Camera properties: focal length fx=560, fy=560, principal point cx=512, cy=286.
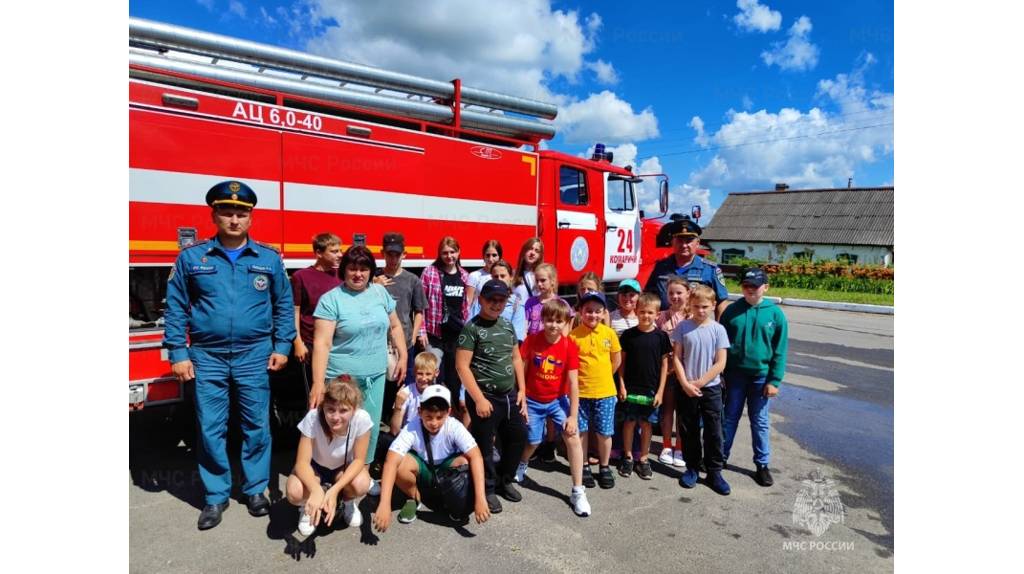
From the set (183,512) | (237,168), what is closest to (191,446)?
(183,512)

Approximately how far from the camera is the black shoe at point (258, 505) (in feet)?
11.0

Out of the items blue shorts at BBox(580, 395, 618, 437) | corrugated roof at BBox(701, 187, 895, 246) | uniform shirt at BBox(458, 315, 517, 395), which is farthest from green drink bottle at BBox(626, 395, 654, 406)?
corrugated roof at BBox(701, 187, 895, 246)

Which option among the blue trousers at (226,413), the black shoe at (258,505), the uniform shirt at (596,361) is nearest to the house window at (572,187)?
the uniform shirt at (596,361)

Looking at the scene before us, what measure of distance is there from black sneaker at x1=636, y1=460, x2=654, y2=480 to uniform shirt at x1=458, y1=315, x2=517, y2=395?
1287mm

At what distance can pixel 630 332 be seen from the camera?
163 inches

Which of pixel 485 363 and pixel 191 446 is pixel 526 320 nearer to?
pixel 485 363

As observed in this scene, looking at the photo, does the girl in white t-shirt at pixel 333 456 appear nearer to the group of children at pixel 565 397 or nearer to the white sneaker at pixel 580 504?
the group of children at pixel 565 397

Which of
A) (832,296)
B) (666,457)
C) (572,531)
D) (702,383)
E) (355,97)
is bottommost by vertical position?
(572,531)

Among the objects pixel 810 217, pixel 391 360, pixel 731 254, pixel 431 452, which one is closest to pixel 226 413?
pixel 391 360

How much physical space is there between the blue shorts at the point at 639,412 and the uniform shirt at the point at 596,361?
264 millimetres

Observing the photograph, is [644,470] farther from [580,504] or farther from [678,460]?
Answer: [580,504]

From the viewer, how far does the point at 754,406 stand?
4043 millimetres

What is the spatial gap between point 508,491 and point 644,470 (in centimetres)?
107

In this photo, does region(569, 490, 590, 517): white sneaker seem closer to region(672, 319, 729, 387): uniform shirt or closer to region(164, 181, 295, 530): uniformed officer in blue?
region(672, 319, 729, 387): uniform shirt
